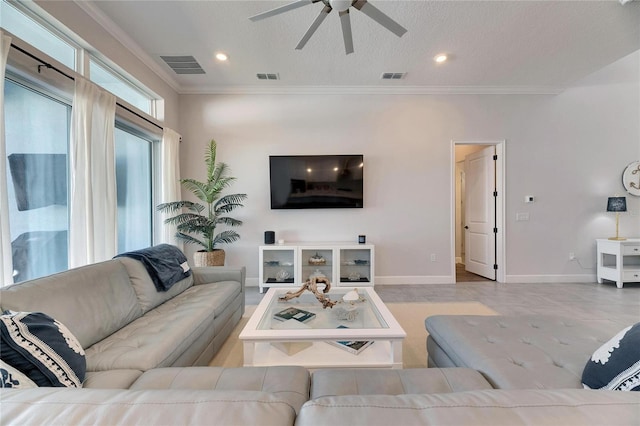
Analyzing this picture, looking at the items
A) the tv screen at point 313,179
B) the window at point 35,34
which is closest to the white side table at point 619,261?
the tv screen at point 313,179

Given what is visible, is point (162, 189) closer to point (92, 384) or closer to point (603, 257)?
point (92, 384)

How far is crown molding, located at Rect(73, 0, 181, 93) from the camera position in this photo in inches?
90.4

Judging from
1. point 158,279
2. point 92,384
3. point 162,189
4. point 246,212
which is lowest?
point 92,384

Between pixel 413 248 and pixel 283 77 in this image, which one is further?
pixel 413 248

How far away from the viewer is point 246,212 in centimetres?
395

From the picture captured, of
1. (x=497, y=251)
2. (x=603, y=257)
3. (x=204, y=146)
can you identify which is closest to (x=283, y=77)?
(x=204, y=146)

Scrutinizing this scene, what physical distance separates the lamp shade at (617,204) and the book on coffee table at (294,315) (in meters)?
4.77

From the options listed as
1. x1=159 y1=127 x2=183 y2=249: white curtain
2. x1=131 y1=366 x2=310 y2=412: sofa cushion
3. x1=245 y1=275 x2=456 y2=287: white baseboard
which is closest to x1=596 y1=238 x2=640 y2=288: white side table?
x1=245 y1=275 x2=456 y2=287: white baseboard

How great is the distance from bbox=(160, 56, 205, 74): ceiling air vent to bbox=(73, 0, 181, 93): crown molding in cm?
17

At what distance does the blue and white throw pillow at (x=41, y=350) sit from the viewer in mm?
902

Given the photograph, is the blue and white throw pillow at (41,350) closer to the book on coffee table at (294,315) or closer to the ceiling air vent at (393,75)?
the book on coffee table at (294,315)

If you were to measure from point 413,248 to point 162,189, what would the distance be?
12.3 feet

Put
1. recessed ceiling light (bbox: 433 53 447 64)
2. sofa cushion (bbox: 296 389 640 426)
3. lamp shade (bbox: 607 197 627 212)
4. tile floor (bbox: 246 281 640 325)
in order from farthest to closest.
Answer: lamp shade (bbox: 607 197 627 212), recessed ceiling light (bbox: 433 53 447 64), tile floor (bbox: 246 281 640 325), sofa cushion (bbox: 296 389 640 426)

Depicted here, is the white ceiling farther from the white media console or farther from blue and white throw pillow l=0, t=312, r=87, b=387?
blue and white throw pillow l=0, t=312, r=87, b=387
